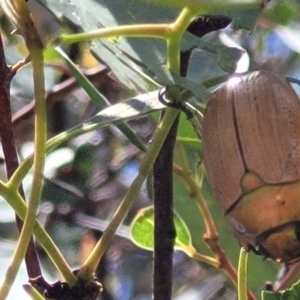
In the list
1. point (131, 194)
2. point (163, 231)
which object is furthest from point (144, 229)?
point (131, 194)

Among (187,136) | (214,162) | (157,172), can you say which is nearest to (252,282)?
(187,136)

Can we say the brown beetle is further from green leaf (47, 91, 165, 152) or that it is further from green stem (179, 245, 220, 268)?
green stem (179, 245, 220, 268)

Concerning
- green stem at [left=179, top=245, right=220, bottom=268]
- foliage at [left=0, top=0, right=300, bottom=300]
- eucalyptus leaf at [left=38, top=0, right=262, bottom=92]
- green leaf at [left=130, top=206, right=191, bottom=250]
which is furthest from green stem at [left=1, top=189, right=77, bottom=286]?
green leaf at [left=130, top=206, right=191, bottom=250]

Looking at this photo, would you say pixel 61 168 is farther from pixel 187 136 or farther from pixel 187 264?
pixel 187 136

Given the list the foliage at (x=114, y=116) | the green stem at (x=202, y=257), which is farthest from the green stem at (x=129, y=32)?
the green stem at (x=202, y=257)

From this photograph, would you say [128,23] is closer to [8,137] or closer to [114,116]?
[114,116]

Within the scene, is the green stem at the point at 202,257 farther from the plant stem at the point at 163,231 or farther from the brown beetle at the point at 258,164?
the brown beetle at the point at 258,164
